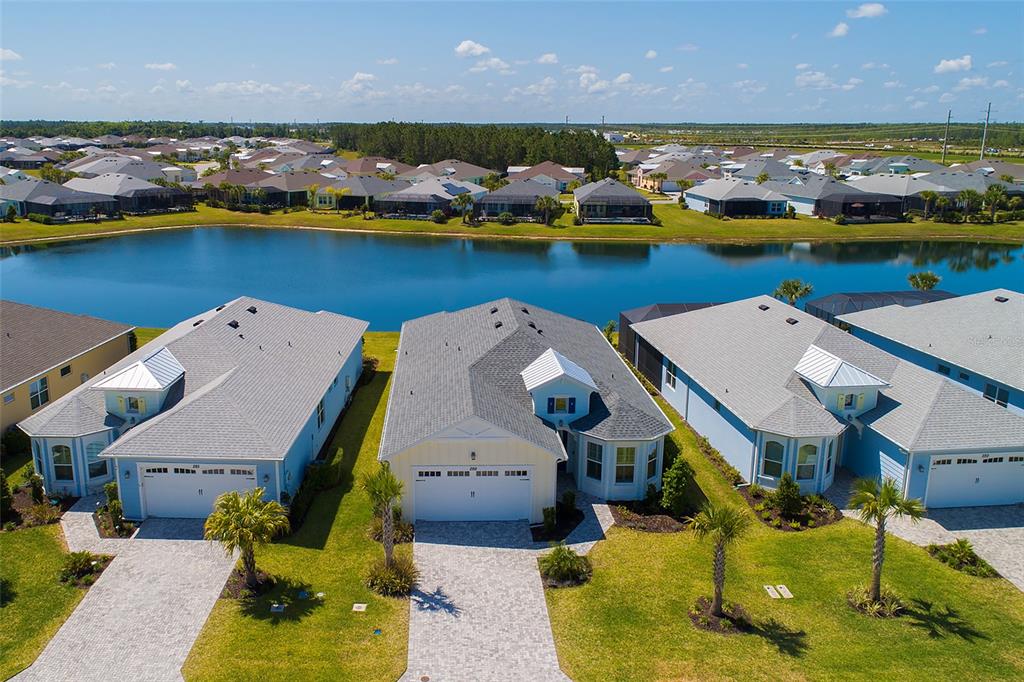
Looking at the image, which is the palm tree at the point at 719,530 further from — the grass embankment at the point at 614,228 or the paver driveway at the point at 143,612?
the grass embankment at the point at 614,228

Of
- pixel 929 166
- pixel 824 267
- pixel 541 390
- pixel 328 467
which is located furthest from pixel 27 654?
pixel 929 166

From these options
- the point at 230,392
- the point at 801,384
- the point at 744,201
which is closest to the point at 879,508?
the point at 801,384

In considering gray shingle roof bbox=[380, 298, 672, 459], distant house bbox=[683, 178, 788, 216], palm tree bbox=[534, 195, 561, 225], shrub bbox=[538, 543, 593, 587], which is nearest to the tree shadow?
shrub bbox=[538, 543, 593, 587]

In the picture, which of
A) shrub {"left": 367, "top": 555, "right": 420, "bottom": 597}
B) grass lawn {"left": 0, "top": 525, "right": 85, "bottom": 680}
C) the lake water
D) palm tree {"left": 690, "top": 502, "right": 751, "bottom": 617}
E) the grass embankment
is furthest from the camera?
the grass embankment

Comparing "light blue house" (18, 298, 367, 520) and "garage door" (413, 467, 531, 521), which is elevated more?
"light blue house" (18, 298, 367, 520)

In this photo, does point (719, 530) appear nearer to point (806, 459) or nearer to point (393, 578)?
point (393, 578)

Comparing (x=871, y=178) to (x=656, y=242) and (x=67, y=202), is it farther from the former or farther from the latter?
(x=67, y=202)

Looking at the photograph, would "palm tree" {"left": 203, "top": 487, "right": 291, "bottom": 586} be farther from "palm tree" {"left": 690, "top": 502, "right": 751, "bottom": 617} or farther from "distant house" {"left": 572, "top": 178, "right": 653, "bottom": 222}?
"distant house" {"left": 572, "top": 178, "right": 653, "bottom": 222}
